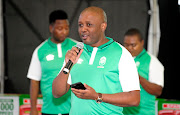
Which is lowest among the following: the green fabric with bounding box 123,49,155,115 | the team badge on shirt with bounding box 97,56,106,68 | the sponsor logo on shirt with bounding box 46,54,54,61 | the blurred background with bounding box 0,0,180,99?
the green fabric with bounding box 123,49,155,115

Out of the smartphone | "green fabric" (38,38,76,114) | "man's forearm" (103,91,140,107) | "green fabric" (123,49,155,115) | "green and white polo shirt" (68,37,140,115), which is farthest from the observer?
"green fabric" (123,49,155,115)

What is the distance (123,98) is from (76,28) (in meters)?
4.60

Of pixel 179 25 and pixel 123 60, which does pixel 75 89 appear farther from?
pixel 179 25

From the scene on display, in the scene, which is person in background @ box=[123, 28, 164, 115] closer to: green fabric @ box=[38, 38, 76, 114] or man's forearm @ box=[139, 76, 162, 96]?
man's forearm @ box=[139, 76, 162, 96]

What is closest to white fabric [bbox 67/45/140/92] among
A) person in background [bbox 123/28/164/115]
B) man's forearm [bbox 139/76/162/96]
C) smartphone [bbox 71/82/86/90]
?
smartphone [bbox 71/82/86/90]

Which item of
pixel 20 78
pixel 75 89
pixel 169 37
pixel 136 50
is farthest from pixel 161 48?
pixel 75 89

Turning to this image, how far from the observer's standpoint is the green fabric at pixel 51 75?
4172mm

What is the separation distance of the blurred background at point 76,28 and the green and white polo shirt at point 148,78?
201 cm

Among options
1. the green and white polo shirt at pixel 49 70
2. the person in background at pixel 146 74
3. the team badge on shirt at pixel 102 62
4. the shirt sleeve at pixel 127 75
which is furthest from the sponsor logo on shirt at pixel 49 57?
the shirt sleeve at pixel 127 75

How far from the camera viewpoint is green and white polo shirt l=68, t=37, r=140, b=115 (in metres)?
2.56

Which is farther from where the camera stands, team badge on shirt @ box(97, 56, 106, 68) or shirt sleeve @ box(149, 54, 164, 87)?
shirt sleeve @ box(149, 54, 164, 87)

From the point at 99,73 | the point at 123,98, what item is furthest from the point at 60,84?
the point at 123,98

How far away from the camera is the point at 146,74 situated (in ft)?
14.1

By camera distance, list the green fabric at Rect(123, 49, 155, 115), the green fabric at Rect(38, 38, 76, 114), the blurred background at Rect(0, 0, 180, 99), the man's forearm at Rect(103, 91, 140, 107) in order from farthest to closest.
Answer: the blurred background at Rect(0, 0, 180, 99)
the green fabric at Rect(123, 49, 155, 115)
the green fabric at Rect(38, 38, 76, 114)
the man's forearm at Rect(103, 91, 140, 107)
